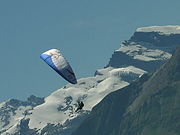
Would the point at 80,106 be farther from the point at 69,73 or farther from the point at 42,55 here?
the point at 42,55

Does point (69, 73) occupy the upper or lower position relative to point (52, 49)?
lower

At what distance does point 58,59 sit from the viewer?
131 metres

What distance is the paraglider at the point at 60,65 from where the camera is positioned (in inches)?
4983

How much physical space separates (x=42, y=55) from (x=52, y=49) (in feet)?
13.9

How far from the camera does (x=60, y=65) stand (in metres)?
128

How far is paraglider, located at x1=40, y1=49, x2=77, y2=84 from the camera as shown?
127 metres

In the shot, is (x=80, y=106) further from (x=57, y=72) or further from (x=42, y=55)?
(x=42, y=55)

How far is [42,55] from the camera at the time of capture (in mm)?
135750

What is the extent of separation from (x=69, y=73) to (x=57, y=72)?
2.80 metres

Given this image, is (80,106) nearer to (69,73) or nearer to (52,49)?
(69,73)

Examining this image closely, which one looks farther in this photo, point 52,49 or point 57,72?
point 52,49

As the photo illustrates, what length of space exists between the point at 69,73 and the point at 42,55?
440 inches

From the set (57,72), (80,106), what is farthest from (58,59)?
(80,106)

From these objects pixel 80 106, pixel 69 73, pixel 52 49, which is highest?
pixel 52 49
